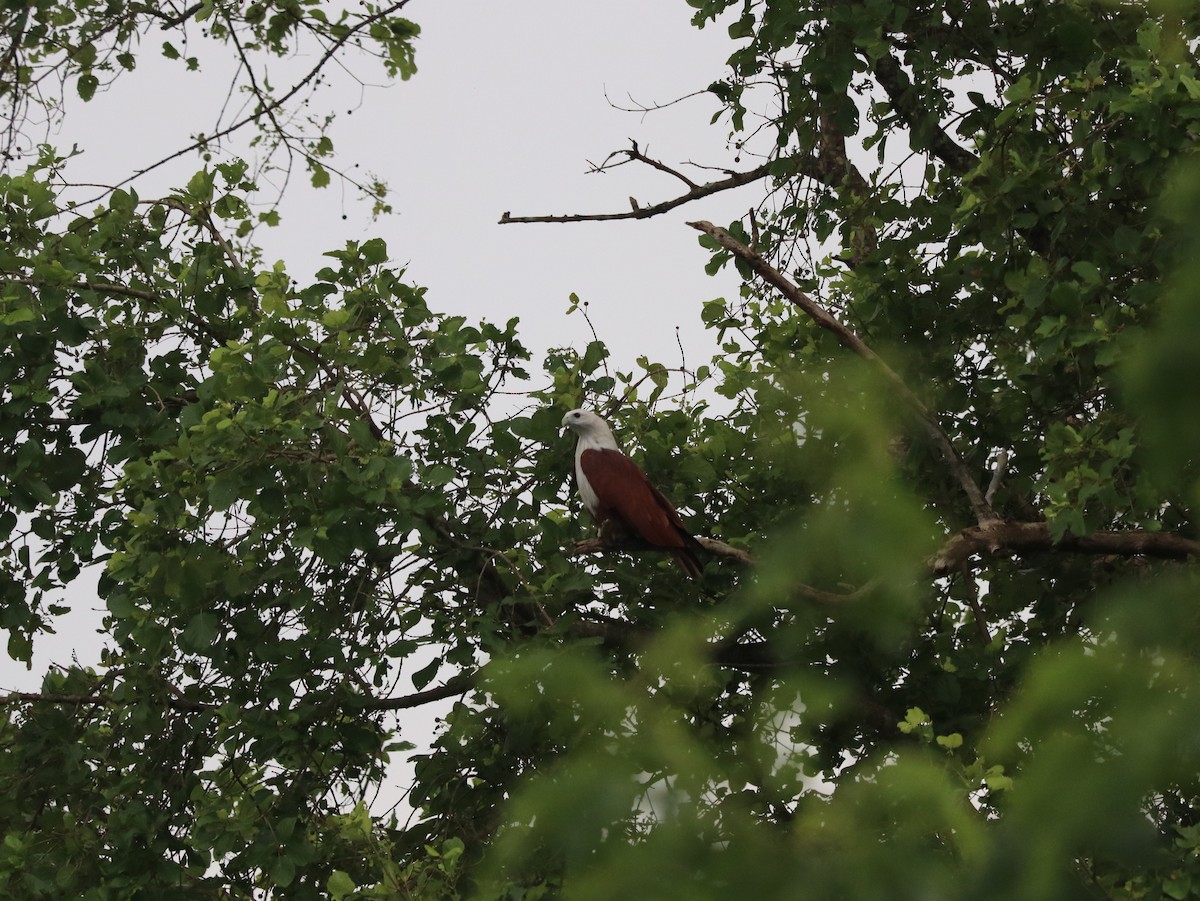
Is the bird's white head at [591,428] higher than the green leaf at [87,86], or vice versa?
the green leaf at [87,86]

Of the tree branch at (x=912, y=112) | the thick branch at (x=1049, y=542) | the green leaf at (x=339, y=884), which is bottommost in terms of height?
the green leaf at (x=339, y=884)

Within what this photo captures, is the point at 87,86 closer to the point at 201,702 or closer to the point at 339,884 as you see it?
the point at 201,702

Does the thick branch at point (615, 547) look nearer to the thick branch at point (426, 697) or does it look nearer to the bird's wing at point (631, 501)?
the bird's wing at point (631, 501)

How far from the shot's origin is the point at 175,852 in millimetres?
5574

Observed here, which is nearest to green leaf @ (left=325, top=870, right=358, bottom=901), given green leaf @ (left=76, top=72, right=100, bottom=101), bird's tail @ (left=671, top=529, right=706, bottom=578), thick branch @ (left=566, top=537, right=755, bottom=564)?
thick branch @ (left=566, top=537, right=755, bottom=564)

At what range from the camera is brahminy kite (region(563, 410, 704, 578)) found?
17.8ft

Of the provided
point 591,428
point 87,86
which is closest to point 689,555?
point 591,428

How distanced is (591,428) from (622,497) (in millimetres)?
491

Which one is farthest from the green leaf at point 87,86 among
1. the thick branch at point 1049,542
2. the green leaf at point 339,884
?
the thick branch at point 1049,542

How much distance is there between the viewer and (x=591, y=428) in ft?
19.1

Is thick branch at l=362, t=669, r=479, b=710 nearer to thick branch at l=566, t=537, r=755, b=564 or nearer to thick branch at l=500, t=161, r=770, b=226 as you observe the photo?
thick branch at l=566, t=537, r=755, b=564

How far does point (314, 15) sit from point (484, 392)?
8.37 ft

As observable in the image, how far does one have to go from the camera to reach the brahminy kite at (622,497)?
541 cm

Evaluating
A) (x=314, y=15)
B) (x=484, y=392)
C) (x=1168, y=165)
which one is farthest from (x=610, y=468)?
(x=314, y=15)
